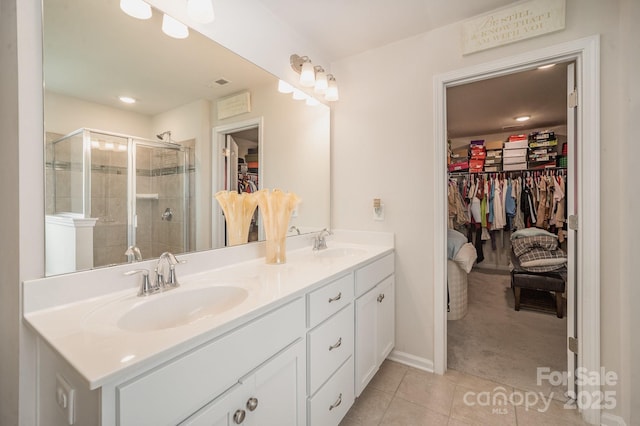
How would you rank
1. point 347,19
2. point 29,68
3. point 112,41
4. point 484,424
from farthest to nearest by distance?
point 347,19 < point 484,424 < point 112,41 < point 29,68

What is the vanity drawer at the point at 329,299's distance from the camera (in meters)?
1.13

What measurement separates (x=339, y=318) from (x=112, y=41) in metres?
1.49

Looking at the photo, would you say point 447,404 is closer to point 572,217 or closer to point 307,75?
point 572,217

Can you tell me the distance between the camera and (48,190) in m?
0.87

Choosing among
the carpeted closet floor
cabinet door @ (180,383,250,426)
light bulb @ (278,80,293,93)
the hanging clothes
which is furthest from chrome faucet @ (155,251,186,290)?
the hanging clothes

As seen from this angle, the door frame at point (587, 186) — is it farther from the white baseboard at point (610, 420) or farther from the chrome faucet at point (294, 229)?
the chrome faucet at point (294, 229)

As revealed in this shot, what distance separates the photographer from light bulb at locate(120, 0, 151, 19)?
1.03 m

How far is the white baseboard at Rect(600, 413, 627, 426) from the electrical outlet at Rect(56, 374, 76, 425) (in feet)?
7.55

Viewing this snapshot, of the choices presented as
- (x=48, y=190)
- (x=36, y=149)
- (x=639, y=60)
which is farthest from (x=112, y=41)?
(x=639, y=60)

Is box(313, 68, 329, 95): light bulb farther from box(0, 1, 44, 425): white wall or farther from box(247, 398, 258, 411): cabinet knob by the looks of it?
box(247, 398, 258, 411): cabinet knob

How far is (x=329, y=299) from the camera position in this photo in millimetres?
1239

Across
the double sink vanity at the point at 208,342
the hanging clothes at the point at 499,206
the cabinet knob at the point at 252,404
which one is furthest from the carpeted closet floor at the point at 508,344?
the cabinet knob at the point at 252,404

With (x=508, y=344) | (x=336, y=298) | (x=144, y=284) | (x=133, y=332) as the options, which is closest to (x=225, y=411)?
(x=133, y=332)

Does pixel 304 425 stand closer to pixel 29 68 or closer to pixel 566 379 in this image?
pixel 29 68
